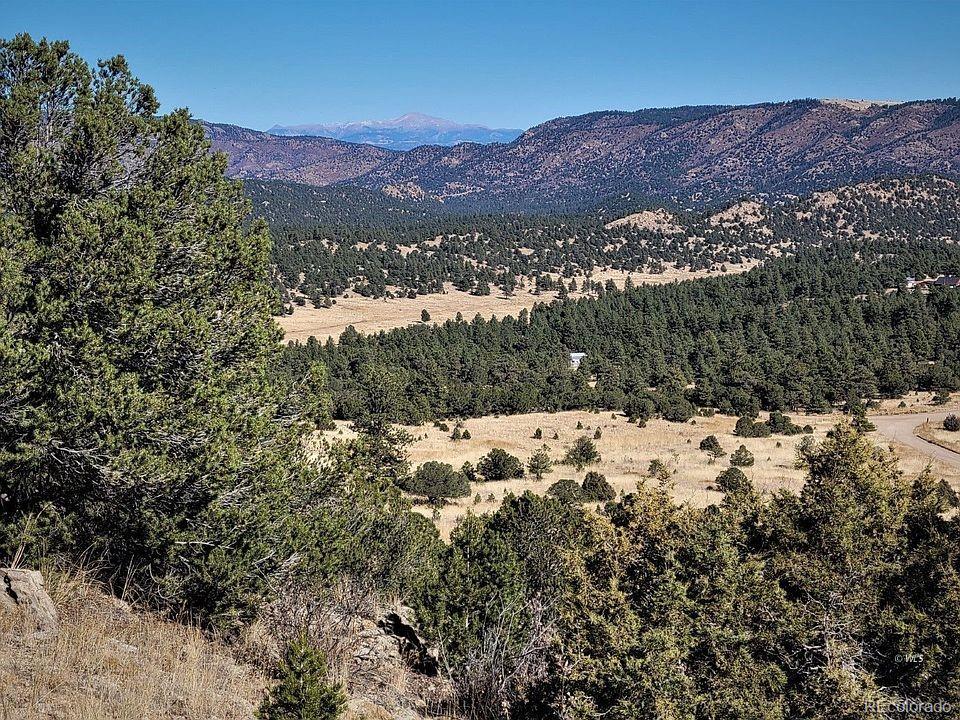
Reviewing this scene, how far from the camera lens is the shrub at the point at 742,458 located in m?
46.0

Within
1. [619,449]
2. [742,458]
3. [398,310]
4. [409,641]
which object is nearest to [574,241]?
[398,310]

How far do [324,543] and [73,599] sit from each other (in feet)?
12.0

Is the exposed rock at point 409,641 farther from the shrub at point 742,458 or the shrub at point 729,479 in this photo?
the shrub at point 742,458

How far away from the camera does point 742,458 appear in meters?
46.4

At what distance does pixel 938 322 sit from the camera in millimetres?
77250

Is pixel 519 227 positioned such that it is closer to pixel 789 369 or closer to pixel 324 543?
pixel 789 369

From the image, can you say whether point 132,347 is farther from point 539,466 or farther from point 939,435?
point 939,435

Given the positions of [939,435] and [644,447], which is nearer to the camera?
[644,447]

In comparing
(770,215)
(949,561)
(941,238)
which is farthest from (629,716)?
(770,215)

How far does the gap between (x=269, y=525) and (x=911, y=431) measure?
5814cm

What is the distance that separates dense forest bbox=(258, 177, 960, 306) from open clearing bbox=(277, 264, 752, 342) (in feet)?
7.97

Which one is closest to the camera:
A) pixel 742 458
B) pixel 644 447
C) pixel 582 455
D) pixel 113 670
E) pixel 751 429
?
pixel 113 670

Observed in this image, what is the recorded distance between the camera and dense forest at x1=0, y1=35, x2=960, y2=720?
9320 mm

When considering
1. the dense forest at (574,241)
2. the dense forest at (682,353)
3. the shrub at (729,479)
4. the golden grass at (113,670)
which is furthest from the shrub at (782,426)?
the dense forest at (574,241)
